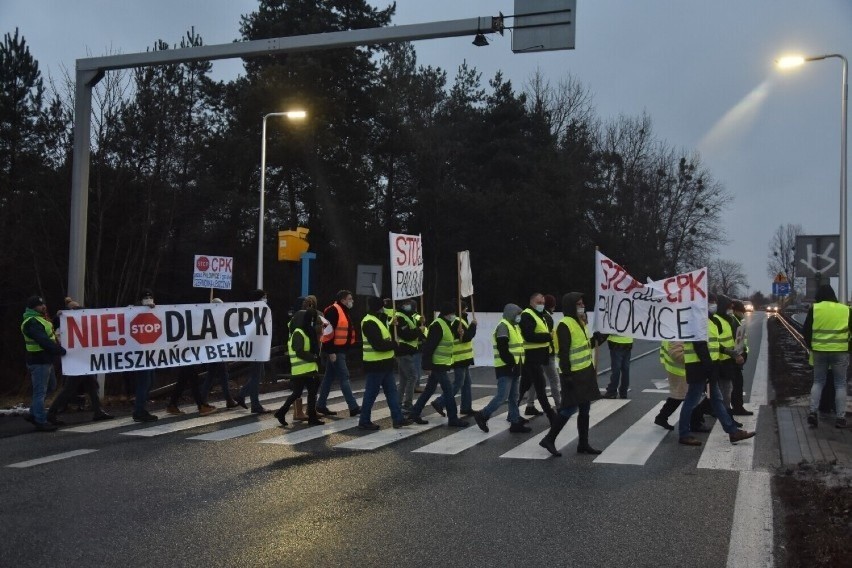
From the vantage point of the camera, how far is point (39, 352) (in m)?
11.2

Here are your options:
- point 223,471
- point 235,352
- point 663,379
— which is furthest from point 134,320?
point 663,379

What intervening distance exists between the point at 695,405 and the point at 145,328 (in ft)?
26.9

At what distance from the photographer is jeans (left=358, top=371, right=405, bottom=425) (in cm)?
1102

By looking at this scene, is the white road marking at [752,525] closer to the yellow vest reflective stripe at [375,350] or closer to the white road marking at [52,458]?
the yellow vest reflective stripe at [375,350]

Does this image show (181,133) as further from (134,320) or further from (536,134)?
(536,134)

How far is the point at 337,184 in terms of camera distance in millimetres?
35969

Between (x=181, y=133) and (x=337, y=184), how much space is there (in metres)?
11.5

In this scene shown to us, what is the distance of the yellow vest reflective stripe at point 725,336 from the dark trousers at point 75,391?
9016 mm

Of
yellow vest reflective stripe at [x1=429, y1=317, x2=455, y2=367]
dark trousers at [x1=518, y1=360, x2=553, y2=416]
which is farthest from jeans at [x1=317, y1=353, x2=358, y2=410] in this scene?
dark trousers at [x1=518, y1=360, x2=553, y2=416]

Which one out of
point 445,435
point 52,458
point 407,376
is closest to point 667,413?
point 445,435

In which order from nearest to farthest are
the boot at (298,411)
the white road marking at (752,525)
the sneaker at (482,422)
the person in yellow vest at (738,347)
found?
the white road marking at (752,525) → the sneaker at (482,422) → the person in yellow vest at (738,347) → the boot at (298,411)

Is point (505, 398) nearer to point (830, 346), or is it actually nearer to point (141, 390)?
point (830, 346)

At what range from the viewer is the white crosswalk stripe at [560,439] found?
9.23 m

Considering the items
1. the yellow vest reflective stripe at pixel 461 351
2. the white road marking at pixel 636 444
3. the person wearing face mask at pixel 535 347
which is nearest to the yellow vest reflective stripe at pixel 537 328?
the person wearing face mask at pixel 535 347
